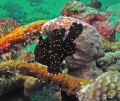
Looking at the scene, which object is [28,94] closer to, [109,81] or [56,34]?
[56,34]

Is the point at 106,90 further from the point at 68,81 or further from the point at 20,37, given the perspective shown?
the point at 20,37

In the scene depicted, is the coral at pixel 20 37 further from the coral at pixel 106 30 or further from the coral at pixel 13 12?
the coral at pixel 13 12

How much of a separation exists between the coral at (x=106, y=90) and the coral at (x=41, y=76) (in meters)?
0.51

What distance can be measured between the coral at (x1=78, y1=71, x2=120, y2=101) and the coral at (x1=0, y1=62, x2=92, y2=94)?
0.51 m

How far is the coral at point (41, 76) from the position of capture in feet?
9.25

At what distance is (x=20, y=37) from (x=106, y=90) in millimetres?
2865

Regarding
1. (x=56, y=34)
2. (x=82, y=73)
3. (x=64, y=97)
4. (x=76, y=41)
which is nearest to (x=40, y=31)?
(x=56, y=34)

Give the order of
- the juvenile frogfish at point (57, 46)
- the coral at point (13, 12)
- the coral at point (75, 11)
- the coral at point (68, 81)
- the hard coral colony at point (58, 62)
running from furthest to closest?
the coral at point (13, 12) → the coral at point (75, 11) → the juvenile frogfish at point (57, 46) → the hard coral colony at point (58, 62) → the coral at point (68, 81)

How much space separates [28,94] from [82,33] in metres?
2.14

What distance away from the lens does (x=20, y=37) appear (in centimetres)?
365

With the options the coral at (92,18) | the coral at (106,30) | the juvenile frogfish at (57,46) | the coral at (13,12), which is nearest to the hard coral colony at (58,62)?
the juvenile frogfish at (57,46)

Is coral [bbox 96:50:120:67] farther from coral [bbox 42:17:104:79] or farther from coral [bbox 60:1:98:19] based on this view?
coral [bbox 60:1:98:19]

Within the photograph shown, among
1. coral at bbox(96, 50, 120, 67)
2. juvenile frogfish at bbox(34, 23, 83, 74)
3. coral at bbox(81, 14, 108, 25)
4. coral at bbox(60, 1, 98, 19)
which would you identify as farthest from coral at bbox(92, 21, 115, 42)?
juvenile frogfish at bbox(34, 23, 83, 74)

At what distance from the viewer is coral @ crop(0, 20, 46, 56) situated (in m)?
3.61
